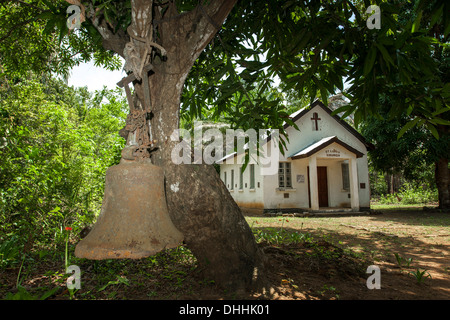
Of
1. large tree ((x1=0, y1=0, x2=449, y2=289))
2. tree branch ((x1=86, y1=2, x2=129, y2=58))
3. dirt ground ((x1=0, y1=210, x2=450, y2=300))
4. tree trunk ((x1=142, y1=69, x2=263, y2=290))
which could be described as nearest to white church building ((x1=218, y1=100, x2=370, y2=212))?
dirt ground ((x1=0, y1=210, x2=450, y2=300))

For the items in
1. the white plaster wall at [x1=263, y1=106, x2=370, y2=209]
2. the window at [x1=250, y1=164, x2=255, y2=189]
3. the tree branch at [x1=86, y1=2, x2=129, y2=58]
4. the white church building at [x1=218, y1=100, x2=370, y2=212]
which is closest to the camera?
the tree branch at [x1=86, y1=2, x2=129, y2=58]

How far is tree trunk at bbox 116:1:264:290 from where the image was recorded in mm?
3176

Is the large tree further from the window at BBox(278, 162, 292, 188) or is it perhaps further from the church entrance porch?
the window at BBox(278, 162, 292, 188)

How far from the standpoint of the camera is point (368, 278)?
409 cm

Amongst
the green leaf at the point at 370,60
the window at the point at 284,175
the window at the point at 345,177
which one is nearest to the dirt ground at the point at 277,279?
the green leaf at the point at 370,60

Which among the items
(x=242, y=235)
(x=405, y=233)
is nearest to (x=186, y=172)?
(x=242, y=235)

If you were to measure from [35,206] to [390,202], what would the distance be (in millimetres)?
28924

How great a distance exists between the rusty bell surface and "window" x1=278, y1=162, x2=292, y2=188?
14.9 metres

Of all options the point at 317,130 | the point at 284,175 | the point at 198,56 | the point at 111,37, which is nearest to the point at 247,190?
the point at 284,175

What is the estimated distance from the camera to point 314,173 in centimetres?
1573

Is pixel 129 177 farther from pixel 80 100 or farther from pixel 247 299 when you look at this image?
pixel 80 100

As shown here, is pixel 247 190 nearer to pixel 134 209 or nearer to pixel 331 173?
pixel 331 173

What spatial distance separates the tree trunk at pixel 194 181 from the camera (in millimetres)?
3176

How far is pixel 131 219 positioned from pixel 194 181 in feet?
4.68
